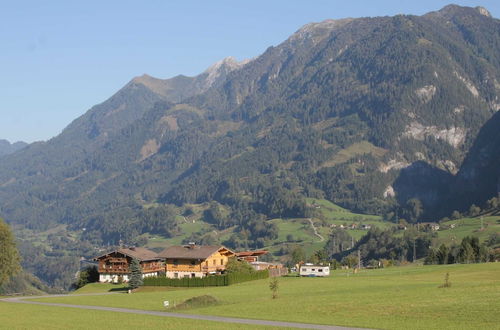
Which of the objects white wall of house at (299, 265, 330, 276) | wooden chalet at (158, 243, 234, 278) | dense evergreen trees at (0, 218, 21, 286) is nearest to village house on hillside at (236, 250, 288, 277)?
wooden chalet at (158, 243, 234, 278)

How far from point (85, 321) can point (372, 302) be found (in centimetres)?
2941

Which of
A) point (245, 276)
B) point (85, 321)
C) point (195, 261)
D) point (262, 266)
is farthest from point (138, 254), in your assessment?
point (85, 321)

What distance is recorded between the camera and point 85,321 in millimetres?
70562

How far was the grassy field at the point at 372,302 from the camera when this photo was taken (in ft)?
194

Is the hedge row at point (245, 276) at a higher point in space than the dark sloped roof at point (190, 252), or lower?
lower

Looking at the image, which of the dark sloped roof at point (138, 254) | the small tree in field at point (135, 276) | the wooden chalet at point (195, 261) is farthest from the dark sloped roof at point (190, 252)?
the small tree in field at point (135, 276)

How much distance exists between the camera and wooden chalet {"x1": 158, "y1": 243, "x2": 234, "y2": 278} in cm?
14562

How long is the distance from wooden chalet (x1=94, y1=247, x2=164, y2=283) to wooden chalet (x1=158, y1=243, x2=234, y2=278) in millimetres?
6436

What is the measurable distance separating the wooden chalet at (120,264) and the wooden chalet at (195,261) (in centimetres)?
644

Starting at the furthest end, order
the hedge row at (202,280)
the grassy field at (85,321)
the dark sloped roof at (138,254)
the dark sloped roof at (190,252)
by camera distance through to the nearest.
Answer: the dark sloped roof at (138,254) → the dark sloped roof at (190,252) → the hedge row at (202,280) → the grassy field at (85,321)

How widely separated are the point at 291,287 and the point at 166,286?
91.1 feet

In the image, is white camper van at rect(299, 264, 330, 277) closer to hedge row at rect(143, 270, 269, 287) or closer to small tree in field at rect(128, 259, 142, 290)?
hedge row at rect(143, 270, 269, 287)

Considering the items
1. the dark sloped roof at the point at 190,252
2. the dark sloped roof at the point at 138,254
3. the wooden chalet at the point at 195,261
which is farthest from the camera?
the dark sloped roof at the point at 138,254

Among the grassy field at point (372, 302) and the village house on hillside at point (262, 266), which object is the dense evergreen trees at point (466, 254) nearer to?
the village house on hillside at point (262, 266)
